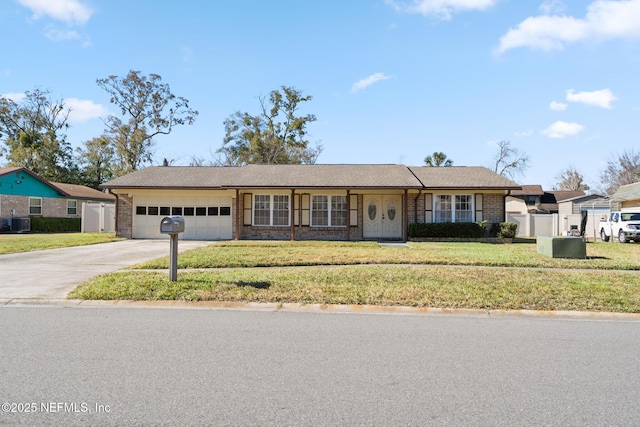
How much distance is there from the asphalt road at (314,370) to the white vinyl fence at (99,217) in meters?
22.4

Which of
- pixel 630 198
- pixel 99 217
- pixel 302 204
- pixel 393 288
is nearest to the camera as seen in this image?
pixel 393 288

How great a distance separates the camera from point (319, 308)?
23.5 feet

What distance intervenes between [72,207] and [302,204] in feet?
78.0

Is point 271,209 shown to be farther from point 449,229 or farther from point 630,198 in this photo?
point 630,198

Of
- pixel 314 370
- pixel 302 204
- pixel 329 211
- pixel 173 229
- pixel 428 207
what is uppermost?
pixel 302 204

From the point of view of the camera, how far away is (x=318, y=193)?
2238 cm


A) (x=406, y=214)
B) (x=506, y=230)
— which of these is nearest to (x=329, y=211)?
(x=406, y=214)

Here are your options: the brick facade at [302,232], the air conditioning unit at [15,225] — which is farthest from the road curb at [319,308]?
the air conditioning unit at [15,225]

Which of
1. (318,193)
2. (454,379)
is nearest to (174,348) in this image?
(454,379)

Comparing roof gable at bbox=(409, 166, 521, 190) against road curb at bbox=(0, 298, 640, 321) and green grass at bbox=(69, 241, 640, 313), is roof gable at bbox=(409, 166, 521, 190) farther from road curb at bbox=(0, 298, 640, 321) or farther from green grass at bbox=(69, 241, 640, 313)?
road curb at bbox=(0, 298, 640, 321)

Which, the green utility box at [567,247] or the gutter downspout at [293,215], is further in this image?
the gutter downspout at [293,215]

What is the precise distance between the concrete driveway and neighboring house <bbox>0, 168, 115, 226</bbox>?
62.1 ft

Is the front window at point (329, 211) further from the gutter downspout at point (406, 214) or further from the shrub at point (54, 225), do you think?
the shrub at point (54, 225)

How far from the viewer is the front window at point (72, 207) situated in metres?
36.0
